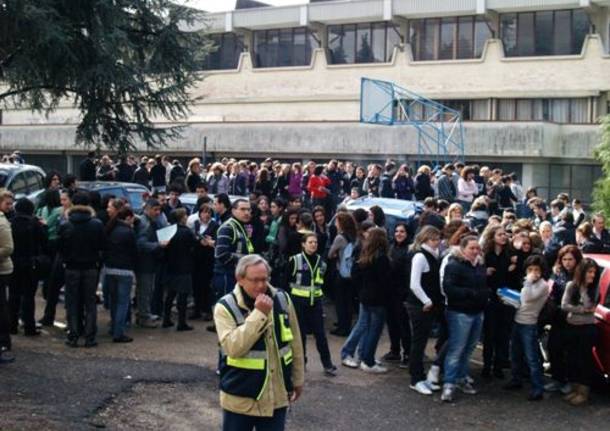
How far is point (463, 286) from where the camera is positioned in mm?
9734

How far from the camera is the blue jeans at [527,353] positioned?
997 cm

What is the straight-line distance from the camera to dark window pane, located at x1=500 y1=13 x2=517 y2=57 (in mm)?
40031

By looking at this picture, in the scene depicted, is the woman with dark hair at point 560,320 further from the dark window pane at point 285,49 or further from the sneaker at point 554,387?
the dark window pane at point 285,49

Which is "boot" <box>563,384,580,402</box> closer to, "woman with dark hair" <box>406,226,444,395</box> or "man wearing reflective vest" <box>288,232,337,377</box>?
"woman with dark hair" <box>406,226,444,395</box>

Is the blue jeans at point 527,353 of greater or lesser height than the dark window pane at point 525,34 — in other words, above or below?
below

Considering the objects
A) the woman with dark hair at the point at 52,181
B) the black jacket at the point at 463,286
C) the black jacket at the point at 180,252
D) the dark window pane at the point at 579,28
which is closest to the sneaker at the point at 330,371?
the black jacket at the point at 463,286

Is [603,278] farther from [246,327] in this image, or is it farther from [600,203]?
[600,203]

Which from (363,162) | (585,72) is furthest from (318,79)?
(585,72)

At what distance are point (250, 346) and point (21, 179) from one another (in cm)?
1357

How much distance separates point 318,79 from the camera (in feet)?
148

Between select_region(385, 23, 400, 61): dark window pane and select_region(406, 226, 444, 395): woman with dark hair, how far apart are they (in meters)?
34.2

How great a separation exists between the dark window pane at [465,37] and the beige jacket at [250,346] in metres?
37.0

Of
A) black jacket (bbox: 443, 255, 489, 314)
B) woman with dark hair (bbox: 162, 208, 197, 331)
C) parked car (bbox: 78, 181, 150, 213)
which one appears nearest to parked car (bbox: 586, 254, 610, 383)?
black jacket (bbox: 443, 255, 489, 314)

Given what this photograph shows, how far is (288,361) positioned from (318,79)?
39.9m
